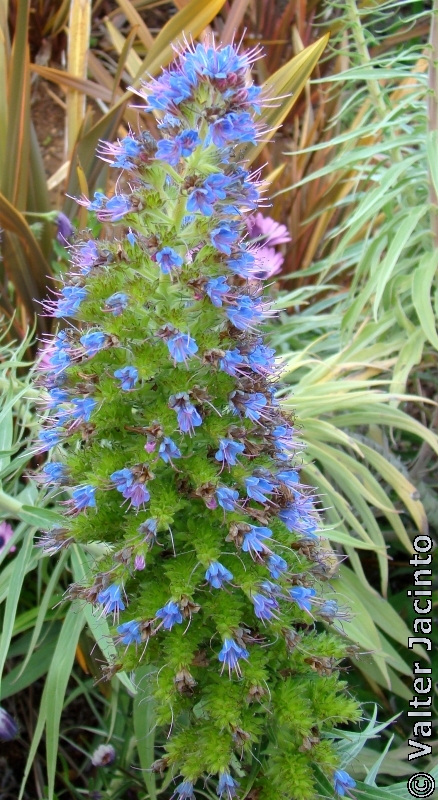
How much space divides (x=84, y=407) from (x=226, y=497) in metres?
0.16

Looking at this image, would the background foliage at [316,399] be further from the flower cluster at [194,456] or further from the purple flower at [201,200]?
the purple flower at [201,200]

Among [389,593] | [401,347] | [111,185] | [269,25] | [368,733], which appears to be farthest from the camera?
[269,25]

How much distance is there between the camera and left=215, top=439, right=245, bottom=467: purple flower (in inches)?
24.5

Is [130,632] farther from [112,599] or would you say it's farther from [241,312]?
[241,312]

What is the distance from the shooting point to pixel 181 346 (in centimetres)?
61

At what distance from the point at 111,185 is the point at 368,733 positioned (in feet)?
5.13

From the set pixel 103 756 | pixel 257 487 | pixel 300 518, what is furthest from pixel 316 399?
pixel 103 756

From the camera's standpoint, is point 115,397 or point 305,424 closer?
point 115,397

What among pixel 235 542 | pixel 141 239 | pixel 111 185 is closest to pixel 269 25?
pixel 111 185

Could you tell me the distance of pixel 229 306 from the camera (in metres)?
0.64

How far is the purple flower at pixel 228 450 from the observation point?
0.62 meters

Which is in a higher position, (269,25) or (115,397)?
(269,25)

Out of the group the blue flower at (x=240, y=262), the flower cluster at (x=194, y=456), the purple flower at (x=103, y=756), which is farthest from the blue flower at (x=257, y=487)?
the purple flower at (x=103, y=756)

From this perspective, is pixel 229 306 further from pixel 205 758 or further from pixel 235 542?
pixel 205 758
